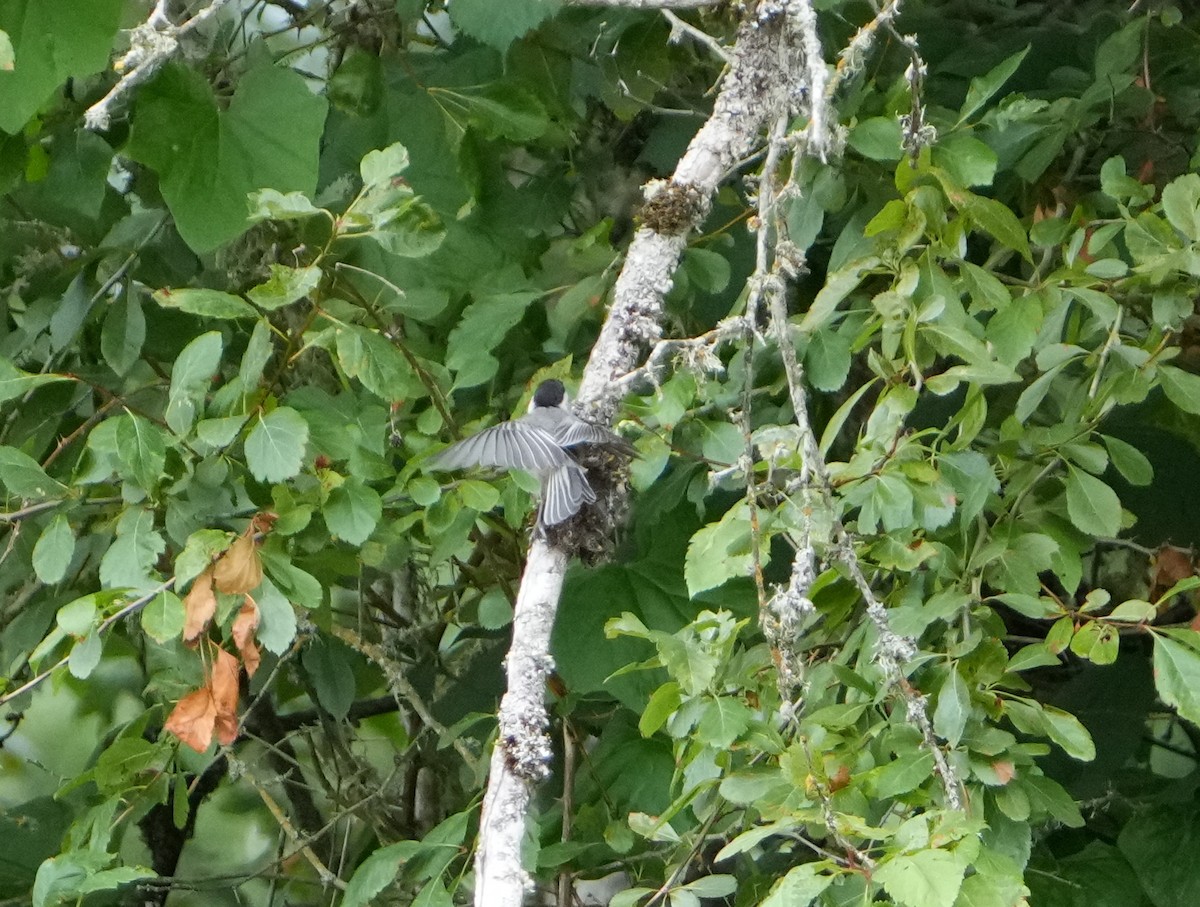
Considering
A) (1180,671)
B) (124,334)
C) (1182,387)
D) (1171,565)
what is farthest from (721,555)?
(124,334)

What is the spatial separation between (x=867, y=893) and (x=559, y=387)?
82 cm

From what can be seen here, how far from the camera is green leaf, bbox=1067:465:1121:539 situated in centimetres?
155

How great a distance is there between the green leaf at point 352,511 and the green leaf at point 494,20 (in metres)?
0.62

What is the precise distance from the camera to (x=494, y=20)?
5.93 feet

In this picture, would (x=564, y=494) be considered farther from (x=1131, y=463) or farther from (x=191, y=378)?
(x=1131, y=463)

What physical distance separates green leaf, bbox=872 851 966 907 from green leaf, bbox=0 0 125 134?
1336 mm

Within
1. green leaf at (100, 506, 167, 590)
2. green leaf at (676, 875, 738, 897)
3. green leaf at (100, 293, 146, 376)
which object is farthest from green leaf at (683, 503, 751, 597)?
green leaf at (100, 293, 146, 376)

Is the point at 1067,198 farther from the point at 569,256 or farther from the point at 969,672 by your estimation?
the point at 969,672

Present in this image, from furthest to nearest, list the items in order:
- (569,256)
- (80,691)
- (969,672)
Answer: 1. (80,691)
2. (569,256)
3. (969,672)

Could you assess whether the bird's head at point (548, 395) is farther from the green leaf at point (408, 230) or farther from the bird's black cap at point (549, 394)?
the green leaf at point (408, 230)

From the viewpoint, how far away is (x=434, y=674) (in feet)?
8.54

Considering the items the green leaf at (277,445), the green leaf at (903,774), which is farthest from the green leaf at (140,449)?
the green leaf at (903,774)

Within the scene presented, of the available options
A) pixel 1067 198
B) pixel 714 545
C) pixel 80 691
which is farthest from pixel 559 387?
pixel 80 691

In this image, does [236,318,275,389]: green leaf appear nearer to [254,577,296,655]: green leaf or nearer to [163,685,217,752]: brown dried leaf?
[254,577,296,655]: green leaf
